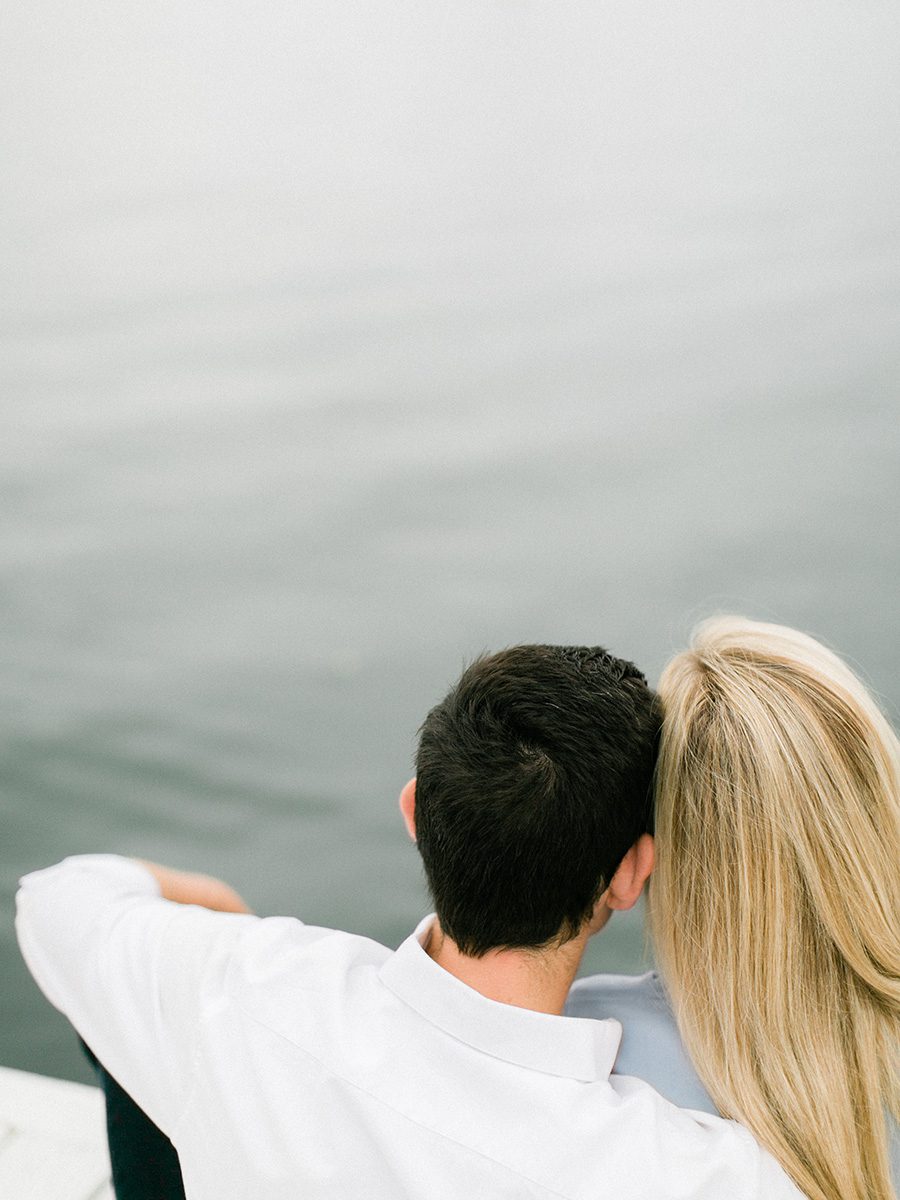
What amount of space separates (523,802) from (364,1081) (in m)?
0.24

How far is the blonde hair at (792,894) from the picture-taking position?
3.34 ft

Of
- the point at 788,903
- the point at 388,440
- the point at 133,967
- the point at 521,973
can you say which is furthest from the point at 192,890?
the point at 388,440

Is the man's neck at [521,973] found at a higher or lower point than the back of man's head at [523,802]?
lower

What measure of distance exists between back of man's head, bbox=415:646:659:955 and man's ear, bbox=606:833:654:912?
0.02 meters

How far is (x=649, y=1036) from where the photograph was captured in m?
1.06

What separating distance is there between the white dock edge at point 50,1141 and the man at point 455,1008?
30.2 inches

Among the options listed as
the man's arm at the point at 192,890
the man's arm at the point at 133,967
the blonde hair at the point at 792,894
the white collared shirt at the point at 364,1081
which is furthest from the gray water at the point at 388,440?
the blonde hair at the point at 792,894

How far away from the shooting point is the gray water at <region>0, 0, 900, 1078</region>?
3.62 meters

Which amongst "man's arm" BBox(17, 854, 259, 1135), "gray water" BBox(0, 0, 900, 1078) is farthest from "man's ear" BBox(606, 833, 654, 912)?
"gray water" BBox(0, 0, 900, 1078)

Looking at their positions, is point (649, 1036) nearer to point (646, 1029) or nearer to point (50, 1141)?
point (646, 1029)

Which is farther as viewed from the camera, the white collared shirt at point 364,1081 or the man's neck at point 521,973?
the man's neck at point 521,973

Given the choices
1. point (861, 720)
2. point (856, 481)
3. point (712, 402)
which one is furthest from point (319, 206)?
point (861, 720)

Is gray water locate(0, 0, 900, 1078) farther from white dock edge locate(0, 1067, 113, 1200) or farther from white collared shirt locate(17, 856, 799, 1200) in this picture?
white collared shirt locate(17, 856, 799, 1200)

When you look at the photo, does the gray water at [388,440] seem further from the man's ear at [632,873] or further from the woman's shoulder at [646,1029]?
the man's ear at [632,873]
